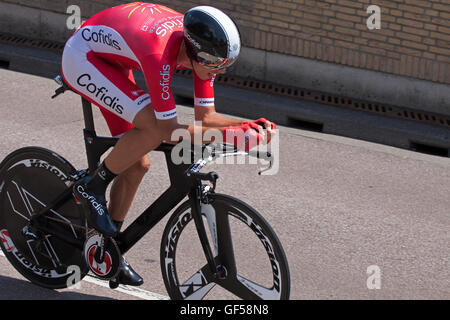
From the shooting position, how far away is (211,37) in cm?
451

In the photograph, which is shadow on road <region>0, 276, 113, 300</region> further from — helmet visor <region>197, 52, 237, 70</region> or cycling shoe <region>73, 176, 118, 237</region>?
helmet visor <region>197, 52, 237, 70</region>

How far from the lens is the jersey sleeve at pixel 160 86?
14.9 feet

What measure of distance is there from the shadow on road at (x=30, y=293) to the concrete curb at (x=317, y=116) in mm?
4714

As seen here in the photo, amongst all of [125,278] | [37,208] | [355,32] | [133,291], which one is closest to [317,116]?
[355,32]

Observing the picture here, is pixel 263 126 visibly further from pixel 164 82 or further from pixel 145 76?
pixel 145 76

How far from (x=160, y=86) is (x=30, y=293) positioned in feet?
5.74

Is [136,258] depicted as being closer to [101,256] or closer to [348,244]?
[101,256]

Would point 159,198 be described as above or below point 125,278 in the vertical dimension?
above

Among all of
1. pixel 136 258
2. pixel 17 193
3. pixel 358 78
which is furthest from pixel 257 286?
pixel 358 78

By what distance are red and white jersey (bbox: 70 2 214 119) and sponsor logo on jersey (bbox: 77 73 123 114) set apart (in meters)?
0.03

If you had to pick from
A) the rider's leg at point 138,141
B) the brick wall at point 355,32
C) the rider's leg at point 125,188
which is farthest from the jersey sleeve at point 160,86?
the brick wall at point 355,32

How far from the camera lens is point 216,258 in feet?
15.8

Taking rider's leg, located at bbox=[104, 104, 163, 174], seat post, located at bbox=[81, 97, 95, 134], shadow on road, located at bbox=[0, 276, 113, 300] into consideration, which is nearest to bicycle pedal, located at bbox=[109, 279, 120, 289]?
shadow on road, located at bbox=[0, 276, 113, 300]

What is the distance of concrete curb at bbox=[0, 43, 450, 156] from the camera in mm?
9188
